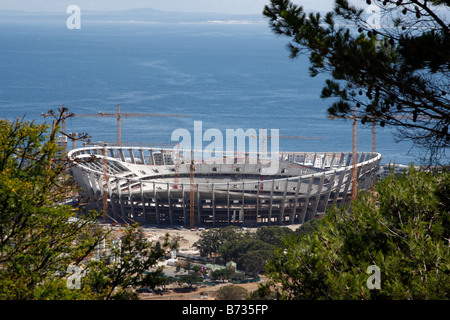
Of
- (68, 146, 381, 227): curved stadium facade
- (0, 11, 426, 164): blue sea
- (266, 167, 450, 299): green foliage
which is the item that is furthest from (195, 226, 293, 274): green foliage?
(0, 11, 426, 164): blue sea

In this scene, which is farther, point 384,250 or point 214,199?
point 214,199

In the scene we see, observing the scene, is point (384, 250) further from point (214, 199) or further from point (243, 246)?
point (214, 199)

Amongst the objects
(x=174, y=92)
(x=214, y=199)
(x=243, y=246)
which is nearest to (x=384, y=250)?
(x=243, y=246)

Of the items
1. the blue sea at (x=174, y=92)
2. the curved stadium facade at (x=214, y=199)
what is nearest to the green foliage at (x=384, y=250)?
the curved stadium facade at (x=214, y=199)

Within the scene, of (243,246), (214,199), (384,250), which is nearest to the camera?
(384,250)

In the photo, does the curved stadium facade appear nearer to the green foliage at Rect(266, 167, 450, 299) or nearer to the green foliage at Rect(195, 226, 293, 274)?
the green foliage at Rect(195, 226, 293, 274)
